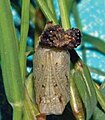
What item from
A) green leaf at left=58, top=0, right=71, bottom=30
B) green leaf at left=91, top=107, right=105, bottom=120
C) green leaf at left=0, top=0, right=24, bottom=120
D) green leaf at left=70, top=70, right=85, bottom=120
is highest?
green leaf at left=58, top=0, right=71, bottom=30

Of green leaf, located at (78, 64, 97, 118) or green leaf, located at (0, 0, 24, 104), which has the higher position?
green leaf, located at (0, 0, 24, 104)

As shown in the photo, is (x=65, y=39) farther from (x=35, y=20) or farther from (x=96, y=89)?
(x=35, y=20)

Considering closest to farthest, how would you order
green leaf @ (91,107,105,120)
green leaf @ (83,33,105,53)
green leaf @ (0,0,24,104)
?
green leaf @ (0,0,24,104) < green leaf @ (91,107,105,120) < green leaf @ (83,33,105,53)

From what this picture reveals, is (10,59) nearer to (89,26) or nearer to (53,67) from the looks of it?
(53,67)

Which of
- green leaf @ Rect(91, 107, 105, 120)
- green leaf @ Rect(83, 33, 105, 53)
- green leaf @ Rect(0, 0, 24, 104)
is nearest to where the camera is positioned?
green leaf @ Rect(0, 0, 24, 104)

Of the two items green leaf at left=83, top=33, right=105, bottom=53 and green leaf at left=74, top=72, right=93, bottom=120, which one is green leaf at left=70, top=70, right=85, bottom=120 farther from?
green leaf at left=83, top=33, right=105, bottom=53

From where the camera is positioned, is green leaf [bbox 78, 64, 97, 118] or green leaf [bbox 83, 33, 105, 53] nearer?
green leaf [bbox 78, 64, 97, 118]

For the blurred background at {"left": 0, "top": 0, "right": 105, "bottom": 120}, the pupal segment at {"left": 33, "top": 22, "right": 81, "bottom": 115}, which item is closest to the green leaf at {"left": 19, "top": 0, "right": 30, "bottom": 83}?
the pupal segment at {"left": 33, "top": 22, "right": 81, "bottom": 115}

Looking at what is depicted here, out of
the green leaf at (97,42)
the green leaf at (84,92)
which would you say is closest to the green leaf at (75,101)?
the green leaf at (84,92)
